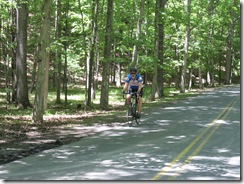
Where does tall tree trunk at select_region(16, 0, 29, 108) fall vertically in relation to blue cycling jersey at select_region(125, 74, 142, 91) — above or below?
above

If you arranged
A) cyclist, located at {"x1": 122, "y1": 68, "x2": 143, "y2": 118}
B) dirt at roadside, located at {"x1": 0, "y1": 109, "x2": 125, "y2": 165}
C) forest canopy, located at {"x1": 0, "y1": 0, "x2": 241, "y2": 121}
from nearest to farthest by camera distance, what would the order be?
dirt at roadside, located at {"x1": 0, "y1": 109, "x2": 125, "y2": 165} → cyclist, located at {"x1": 122, "y1": 68, "x2": 143, "y2": 118} → forest canopy, located at {"x1": 0, "y1": 0, "x2": 241, "y2": 121}

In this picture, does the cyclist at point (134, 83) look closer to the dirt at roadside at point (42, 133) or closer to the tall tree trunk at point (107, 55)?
the dirt at roadside at point (42, 133)

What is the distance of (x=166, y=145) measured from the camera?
970 centimetres

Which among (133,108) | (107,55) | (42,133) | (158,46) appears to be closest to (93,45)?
(107,55)

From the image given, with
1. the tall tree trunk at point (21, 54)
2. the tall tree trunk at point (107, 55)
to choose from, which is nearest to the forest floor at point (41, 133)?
the tall tree trunk at point (21, 54)

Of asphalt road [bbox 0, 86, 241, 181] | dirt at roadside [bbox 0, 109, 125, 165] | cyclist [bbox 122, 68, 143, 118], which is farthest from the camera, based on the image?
cyclist [bbox 122, 68, 143, 118]

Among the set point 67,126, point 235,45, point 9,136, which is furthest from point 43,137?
point 235,45

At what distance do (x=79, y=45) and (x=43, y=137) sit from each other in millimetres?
9853

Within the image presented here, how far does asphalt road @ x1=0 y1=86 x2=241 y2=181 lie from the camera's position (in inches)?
266

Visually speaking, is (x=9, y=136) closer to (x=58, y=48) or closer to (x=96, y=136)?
(x=96, y=136)

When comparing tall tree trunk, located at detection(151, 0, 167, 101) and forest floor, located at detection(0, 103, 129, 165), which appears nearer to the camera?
forest floor, located at detection(0, 103, 129, 165)

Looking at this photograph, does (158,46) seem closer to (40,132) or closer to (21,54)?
(21,54)

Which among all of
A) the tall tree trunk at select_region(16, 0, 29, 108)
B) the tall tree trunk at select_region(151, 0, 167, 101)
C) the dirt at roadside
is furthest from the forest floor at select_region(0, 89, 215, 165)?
the tall tree trunk at select_region(151, 0, 167, 101)

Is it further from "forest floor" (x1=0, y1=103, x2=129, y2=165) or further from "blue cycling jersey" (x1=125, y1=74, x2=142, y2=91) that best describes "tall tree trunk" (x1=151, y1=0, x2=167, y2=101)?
"forest floor" (x1=0, y1=103, x2=129, y2=165)
